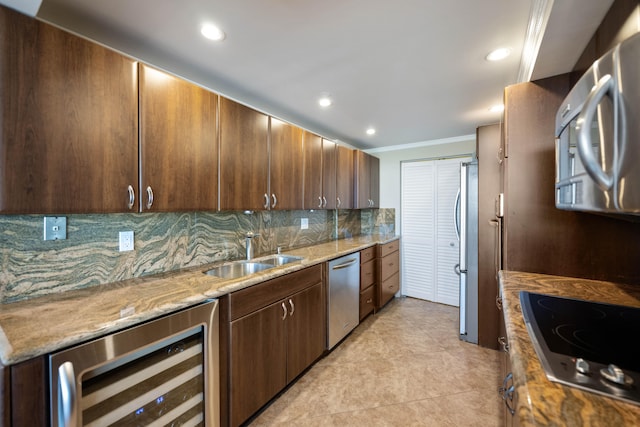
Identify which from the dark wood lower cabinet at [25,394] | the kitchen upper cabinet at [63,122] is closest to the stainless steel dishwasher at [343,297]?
A: the kitchen upper cabinet at [63,122]

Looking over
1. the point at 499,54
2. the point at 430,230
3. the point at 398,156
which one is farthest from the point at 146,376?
the point at 398,156

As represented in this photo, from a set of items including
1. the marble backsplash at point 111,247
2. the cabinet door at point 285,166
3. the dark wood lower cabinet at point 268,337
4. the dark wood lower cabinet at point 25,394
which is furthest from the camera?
the cabinet door at point 285,166

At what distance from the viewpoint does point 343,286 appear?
8.73 ft

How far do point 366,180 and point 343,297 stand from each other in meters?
1.89

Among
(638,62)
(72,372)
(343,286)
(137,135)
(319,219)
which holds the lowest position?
(343,286)

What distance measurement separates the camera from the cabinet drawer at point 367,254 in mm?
3045

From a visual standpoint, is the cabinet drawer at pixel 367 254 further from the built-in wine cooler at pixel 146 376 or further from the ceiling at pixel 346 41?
the built-in wine cooler at pixel 146 376

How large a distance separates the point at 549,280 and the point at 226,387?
1888 millimetres

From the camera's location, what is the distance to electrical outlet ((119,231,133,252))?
160 cm

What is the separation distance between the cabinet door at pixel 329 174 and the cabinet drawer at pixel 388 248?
0.86 meters

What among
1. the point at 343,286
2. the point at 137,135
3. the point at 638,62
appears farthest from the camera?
the point at 343,286

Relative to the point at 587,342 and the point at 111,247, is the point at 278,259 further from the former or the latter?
the point at 587,342

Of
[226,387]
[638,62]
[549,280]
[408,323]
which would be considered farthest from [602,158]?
[408,323]

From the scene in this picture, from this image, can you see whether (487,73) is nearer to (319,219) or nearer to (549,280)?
(549,280)
